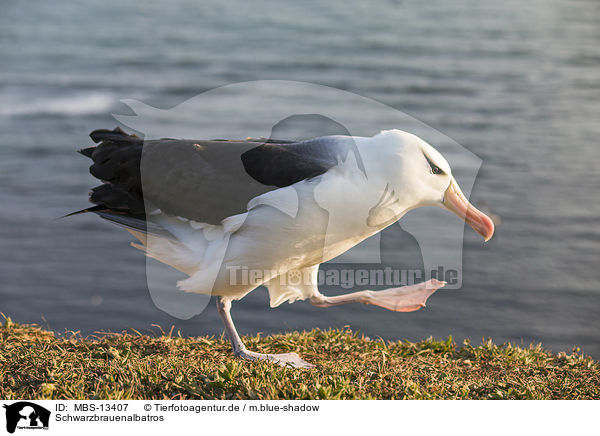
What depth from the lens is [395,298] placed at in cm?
518

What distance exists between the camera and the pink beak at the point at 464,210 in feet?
15.3

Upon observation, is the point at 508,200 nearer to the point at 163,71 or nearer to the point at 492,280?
the point at 492,280

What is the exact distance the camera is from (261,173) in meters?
4.38

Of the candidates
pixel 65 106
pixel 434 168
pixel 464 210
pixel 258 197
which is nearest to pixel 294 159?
pixel 258 197

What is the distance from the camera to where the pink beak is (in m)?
4.66

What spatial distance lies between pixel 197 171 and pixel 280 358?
126cm

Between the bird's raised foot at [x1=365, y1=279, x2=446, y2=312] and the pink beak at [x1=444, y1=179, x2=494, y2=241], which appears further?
the bird's raised foot at [x1=365, y1=279, x2=446, y2=312]

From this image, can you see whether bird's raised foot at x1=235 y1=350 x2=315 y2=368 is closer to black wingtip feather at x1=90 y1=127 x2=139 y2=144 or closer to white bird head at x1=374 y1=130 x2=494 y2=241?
white bird head at x1=374 y1=130 x2=494 y2=241

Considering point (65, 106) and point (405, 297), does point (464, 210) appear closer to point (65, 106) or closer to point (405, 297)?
point (405, 297)

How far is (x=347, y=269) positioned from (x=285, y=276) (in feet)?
8.15
